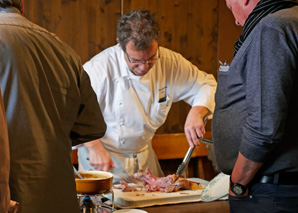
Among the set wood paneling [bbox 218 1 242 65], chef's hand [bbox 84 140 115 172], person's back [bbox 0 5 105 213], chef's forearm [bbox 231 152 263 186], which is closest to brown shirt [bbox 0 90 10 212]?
person's back [bbox 0 5 105 213]

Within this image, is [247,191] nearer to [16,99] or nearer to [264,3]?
[264,3]

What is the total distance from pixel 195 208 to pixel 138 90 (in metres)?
1.12

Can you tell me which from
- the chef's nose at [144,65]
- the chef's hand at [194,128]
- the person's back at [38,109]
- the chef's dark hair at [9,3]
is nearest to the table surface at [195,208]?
the chef's hand at [194,128]

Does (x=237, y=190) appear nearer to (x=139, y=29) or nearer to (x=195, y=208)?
(x=195, y=208)

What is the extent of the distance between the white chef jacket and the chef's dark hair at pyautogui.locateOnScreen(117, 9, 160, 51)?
9.2 inches

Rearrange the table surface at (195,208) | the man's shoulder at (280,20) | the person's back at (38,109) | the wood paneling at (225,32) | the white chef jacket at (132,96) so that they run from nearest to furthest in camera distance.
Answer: the person's back at (38,109) → the man's shoulder at (280,20) → the table surface at (195,208) → the white chef jacket at (132,96) → the wood paneling at (225,32)

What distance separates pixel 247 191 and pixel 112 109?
1465 millimetres

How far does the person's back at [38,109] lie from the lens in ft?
4.70

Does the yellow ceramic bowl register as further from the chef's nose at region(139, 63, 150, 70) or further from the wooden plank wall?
the wooden plank wall

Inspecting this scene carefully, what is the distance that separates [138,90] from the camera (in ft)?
10.3

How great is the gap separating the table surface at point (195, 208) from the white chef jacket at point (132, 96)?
843 mm

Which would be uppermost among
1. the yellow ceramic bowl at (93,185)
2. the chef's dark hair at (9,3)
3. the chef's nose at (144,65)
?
the chef's dark hair at (9,3)

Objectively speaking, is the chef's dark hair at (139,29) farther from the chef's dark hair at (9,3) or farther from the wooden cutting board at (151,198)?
the chef's dark hair at (9,3)

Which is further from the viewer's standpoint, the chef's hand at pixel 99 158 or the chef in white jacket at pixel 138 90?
the chef in white jacket at pixel 138 90
